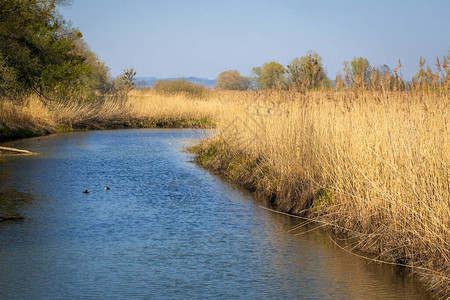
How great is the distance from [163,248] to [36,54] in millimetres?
19114

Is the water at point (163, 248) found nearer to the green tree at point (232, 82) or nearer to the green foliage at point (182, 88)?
the green foliage at point (182, 88)

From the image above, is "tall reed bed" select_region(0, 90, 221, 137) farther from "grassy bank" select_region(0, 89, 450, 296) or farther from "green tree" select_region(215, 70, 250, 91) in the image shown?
"green tree" select_region(215, 70, 250, 91)

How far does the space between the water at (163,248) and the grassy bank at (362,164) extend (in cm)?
38

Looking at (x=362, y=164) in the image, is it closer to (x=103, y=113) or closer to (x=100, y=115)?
(x=100, y=115)

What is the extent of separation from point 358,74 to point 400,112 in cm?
160

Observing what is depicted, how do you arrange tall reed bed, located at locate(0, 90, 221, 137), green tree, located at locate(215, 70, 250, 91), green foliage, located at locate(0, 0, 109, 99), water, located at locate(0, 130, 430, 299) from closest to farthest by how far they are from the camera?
1. water, located at locate(0, 130, 430, 299)
2. green foliage, located at locate(0, 0, 109, 99)
3. tall reed bed, located at locate(0, 90, 221, 137)
4. green tree, located at locate(215, 70, 250, 91)

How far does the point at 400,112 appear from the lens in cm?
632

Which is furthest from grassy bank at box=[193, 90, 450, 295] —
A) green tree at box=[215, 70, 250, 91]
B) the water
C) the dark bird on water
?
green tree at box=[215, 70, 250, 91]

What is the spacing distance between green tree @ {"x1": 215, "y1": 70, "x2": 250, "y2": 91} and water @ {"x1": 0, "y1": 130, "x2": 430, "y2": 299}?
52965 mm

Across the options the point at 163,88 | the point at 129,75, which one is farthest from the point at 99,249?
the point at 129,75

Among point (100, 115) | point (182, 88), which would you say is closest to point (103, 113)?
point (100, 115)

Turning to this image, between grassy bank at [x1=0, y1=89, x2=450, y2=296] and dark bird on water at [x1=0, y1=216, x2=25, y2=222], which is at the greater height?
grassy bank at [x1=0, y1=89, x2=450, y2=296]

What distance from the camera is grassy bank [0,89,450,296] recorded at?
17.0 ft

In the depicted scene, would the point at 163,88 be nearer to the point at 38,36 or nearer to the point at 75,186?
the point at 38,36
